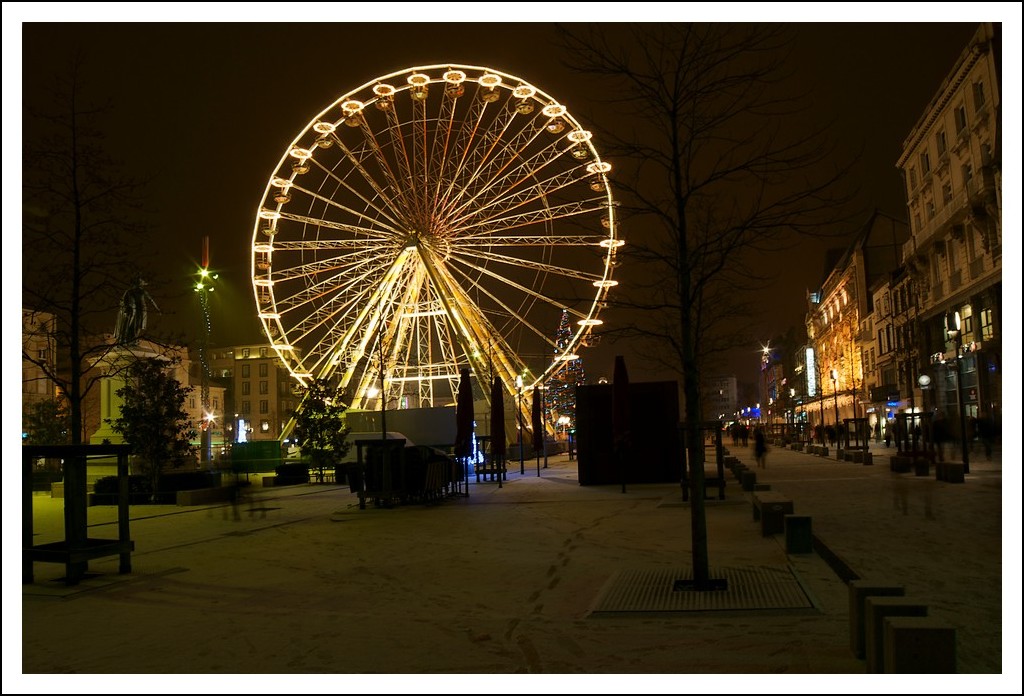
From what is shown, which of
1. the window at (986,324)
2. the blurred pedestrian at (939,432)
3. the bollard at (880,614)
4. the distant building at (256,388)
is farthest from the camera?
the distant building at (256,388)

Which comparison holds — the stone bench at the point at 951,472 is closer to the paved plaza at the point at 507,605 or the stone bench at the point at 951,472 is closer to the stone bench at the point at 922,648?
the paved plaza at the point at 507,605

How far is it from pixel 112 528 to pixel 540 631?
1324 cm

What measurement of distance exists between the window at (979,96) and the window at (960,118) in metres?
1.86

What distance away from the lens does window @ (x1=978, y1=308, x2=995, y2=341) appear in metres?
38.2

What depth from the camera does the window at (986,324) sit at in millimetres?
38188

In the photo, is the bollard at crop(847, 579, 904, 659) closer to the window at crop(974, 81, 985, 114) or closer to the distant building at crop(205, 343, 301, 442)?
the window at crop(974, 81, 985, 114)

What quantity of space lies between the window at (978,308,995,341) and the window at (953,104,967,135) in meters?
8.36

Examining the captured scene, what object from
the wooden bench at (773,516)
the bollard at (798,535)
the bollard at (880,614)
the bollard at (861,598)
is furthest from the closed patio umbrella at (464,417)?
the bollard at (880,614)

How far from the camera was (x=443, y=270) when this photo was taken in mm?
34719

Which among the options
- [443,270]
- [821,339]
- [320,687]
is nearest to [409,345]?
[443,270]

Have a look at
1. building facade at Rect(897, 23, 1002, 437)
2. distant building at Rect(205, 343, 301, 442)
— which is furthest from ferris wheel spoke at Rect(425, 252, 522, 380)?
distant building at Rect(205, 343, 301, 442)

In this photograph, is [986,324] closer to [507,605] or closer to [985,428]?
[985,428]

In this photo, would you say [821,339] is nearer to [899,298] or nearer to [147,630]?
[899,298]

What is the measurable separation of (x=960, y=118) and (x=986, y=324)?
32.9 feet
